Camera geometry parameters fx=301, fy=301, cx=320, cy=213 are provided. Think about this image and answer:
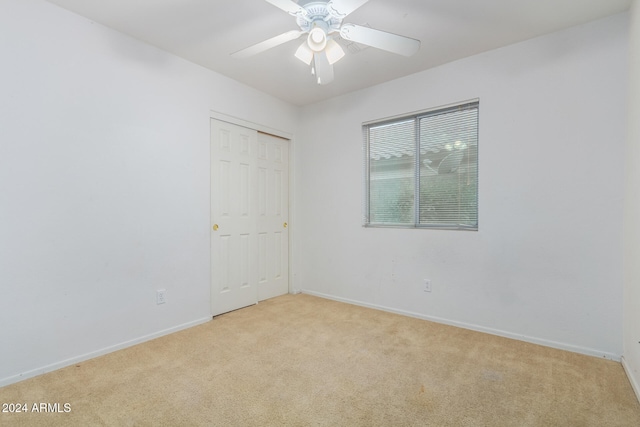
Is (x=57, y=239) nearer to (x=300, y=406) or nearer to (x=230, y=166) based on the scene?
(x=230, y=166)

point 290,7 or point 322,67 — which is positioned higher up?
point 290,7

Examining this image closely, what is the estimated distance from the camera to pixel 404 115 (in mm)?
3156

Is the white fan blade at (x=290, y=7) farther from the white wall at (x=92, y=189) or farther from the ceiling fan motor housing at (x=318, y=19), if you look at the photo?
the white wall at (x=92, y=189)

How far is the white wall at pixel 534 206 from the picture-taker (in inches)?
85.6

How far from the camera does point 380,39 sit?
1.80m

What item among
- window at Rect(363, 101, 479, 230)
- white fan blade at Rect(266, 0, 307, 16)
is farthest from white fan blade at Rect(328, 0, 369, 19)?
window at Rect(363, 101, 479, 230)

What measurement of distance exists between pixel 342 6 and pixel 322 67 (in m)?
0.47

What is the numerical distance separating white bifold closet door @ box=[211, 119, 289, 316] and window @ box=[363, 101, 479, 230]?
1150mm

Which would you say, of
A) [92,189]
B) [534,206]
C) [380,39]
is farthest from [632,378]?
[92,189]

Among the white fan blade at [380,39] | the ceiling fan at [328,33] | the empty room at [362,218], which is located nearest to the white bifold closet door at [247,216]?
the empty room at [362,218]

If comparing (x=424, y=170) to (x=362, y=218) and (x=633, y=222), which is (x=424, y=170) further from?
(x=633, y=222)

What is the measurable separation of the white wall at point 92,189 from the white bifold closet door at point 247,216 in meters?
0.17

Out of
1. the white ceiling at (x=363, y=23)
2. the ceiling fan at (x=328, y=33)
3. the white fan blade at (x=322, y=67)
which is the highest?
the white ceiling at (x=363, y=23)

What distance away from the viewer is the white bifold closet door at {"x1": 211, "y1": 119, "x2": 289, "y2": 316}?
10.3 ft
